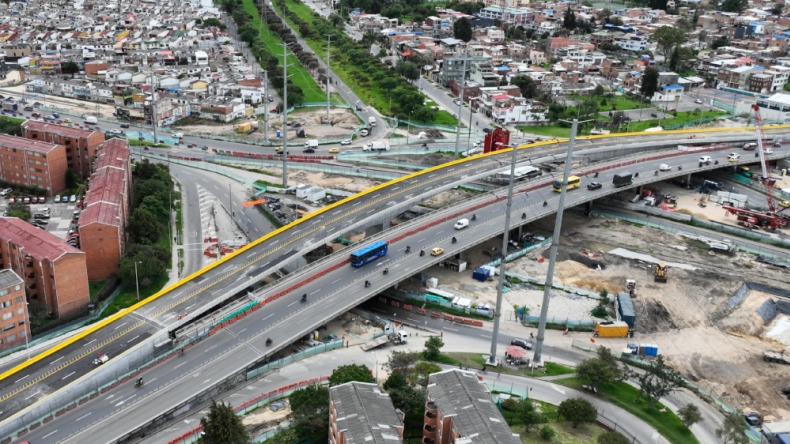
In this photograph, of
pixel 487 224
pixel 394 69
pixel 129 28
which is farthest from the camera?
pixel 129 28

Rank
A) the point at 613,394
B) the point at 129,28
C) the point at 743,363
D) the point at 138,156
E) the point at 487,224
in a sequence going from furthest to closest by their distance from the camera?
the point at 129,28 → the point at 138,156 → the point at 487,224 → the point at 743,363 → the point at 613,394

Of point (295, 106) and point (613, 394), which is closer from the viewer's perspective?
point (613, 394)

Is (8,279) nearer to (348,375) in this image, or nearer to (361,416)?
(348,375)

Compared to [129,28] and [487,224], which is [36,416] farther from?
[129,28]

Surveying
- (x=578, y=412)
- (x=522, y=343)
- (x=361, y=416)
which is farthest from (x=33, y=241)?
(x=578, y=412)

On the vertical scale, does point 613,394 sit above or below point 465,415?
below

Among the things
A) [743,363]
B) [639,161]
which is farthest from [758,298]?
[639,161]

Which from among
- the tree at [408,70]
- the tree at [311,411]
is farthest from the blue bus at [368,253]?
the tree at [408,70]
